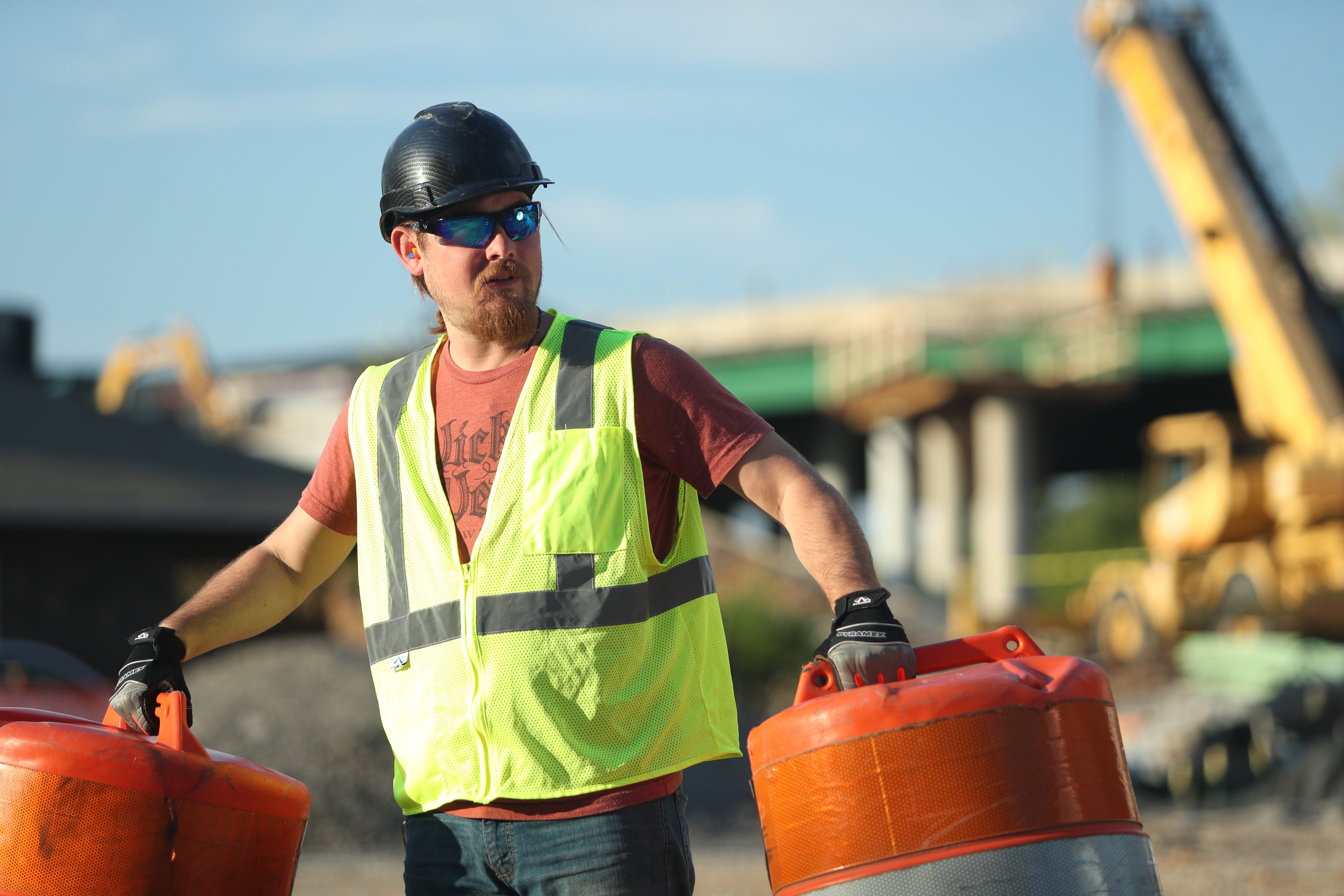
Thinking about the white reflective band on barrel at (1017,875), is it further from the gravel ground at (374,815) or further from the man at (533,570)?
the gravel ground at (374,815)

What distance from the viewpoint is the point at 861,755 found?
2.43 metres

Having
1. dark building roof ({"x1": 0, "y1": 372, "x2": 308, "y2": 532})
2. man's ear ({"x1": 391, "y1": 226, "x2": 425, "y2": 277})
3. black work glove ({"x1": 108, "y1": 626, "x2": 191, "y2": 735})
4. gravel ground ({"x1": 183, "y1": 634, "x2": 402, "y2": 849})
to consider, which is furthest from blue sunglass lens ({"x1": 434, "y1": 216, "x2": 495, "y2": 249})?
dark building roof ({"x1": 0, "y1": 372, "x2": 308, "y2": 532})

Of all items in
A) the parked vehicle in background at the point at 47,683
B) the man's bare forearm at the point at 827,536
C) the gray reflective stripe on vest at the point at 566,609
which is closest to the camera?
the man's bare forearm at the point at 827,536

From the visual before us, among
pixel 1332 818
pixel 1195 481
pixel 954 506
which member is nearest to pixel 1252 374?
pixel 1195 481

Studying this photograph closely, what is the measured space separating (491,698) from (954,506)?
115 feet

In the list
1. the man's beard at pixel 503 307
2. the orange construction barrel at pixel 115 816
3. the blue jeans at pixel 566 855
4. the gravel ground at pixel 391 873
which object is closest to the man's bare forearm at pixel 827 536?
the blue jeans at pixel 566 855

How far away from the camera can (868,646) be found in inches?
98.0

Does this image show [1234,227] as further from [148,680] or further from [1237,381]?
[148,680]

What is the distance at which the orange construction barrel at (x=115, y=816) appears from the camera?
2539 millimetres

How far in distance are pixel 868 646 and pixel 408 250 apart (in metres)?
1.31

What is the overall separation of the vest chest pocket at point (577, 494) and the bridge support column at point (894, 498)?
117 ft

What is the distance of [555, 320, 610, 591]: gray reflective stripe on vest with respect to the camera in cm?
273

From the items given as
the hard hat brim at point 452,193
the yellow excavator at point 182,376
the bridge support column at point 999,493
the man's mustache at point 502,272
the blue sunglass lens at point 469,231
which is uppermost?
the yellow excavator at point 182,376

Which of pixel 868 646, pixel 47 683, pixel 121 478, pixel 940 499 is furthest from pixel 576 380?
pixel 940 499
